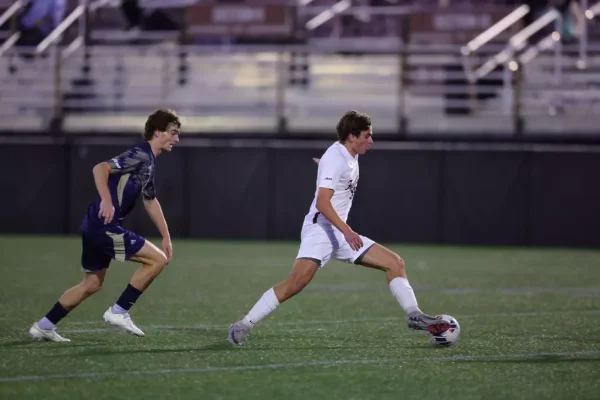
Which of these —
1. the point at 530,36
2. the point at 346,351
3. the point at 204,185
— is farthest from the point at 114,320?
the point at 530,36

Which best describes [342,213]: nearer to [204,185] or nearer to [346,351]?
[346,351]

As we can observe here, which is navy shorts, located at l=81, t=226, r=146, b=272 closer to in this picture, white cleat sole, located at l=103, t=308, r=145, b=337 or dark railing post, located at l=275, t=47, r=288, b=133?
white cleat sole, located at l=103, t=308, r=145, b=337

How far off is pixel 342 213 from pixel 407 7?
16278 millimetres

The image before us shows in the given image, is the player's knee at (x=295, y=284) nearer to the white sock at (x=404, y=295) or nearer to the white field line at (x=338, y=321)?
the white sock at (x=404, y=295)

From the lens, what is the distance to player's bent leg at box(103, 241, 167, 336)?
8695 millimetres

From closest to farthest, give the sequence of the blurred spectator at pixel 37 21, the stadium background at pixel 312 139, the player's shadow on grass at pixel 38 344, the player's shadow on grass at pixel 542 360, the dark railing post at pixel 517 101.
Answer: the player's shadow on grass at pixel 542 360 < the player's shadow on grass at pixel 38 344 < the stadium background at pixel 312 139 < the dark railing post at pixel 517 101 < the blurred spectator at pixel 37 21

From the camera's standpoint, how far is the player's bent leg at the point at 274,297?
8.38 metres

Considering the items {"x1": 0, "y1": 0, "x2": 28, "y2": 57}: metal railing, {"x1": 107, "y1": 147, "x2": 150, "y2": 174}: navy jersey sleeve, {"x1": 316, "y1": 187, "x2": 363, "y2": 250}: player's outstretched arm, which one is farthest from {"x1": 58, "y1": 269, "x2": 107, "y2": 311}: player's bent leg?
{"x1": 0, "y1": 0, "x2": 28, "y2": 57}: metal railing

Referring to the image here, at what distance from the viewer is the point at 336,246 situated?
8555 mm

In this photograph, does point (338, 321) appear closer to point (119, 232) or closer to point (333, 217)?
point (333, 217)

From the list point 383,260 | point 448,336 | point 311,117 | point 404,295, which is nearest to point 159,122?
point 383,260

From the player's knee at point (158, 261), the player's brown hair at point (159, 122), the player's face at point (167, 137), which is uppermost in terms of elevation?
the player's brown hair at point (159, 122)

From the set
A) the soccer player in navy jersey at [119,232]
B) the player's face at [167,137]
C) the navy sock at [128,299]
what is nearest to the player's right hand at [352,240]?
the soccer player in navy jersey at [119,232]

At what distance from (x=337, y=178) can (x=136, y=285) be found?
5.73ft
